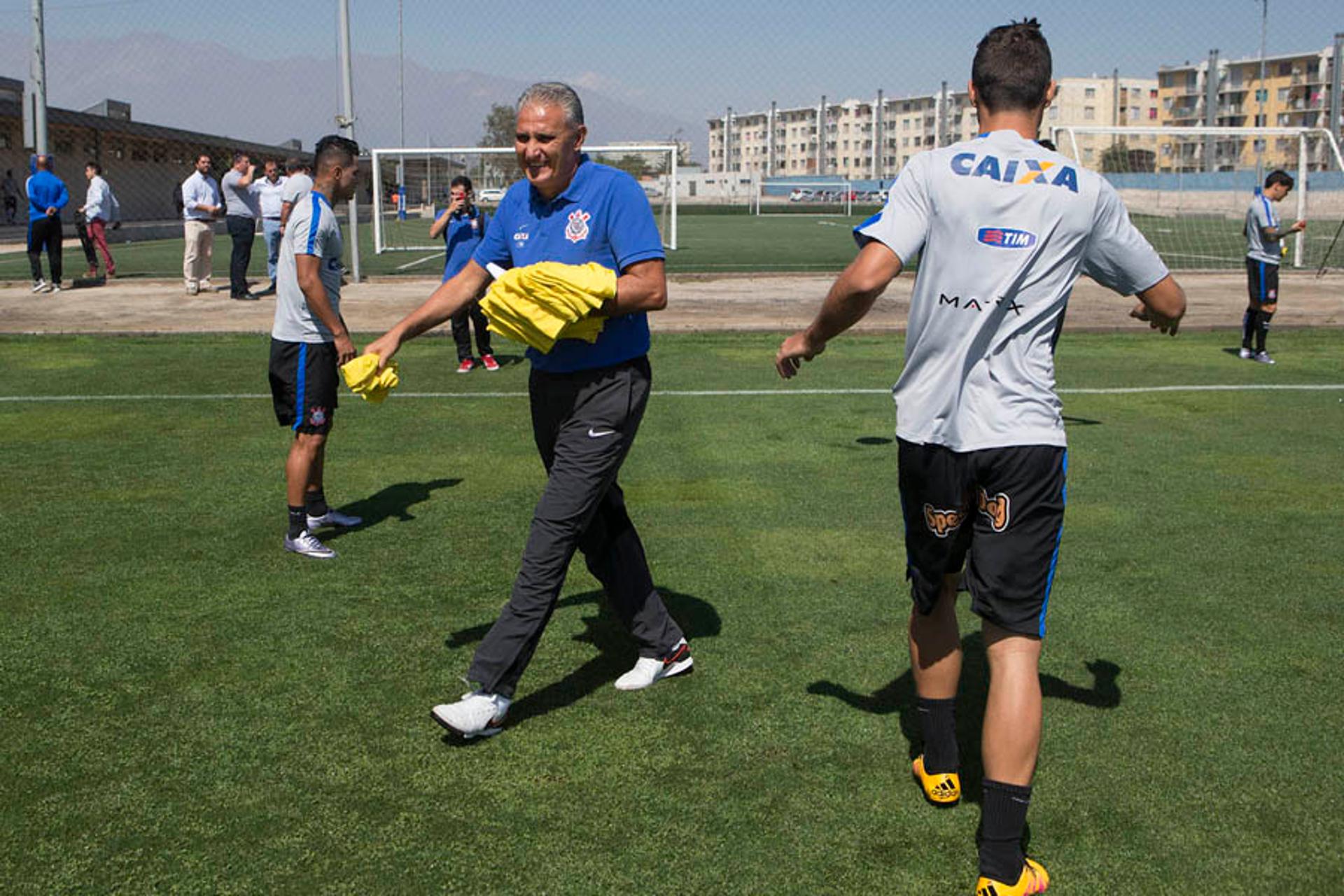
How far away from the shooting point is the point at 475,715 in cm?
406

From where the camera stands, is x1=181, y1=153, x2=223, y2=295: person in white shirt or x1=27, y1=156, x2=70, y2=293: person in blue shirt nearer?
x1=181, y1=153, x2=223, y2=295: person in white shirt

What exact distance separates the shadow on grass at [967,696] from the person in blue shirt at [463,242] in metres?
7.98

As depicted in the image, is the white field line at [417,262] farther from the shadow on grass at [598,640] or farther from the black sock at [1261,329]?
the shadow on grass at [598,640]

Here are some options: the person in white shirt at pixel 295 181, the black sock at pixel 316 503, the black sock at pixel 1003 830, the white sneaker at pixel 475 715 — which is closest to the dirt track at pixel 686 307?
the person in white shirt at pixel 295 181

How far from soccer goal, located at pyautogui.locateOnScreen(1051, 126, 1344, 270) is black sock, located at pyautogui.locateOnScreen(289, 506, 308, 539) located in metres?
24.9

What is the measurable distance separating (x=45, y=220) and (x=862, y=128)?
370 feet

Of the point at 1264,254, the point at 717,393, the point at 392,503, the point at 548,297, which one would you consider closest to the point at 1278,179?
the point at 1264,254

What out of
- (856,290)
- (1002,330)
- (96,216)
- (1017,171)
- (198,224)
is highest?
(96,216)

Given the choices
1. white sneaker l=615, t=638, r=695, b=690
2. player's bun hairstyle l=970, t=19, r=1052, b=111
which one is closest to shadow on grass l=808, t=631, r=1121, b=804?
white sneaker l=615, t=638, r=695, b=690

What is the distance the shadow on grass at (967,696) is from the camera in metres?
4.16

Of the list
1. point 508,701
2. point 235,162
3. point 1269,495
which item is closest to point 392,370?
point 508,701

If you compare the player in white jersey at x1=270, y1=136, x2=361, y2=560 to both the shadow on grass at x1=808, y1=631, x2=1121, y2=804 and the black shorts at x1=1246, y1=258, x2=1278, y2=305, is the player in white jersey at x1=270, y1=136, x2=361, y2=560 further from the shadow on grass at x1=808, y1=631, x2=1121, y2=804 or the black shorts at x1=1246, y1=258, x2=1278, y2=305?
the black shorts at x1=1246, y1=258, x2=1278, y2=305

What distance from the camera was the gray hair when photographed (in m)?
4.14

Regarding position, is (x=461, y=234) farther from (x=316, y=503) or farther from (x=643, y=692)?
(x=643, y=692)
